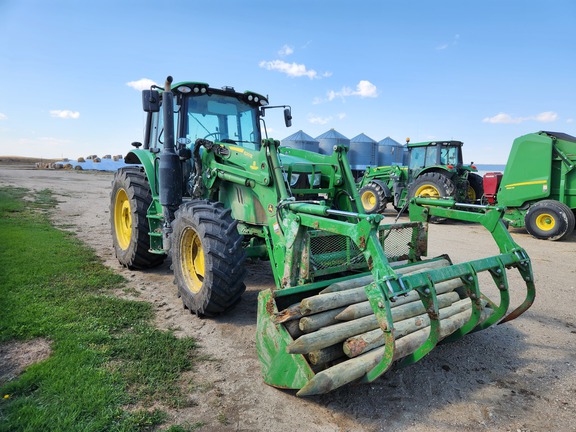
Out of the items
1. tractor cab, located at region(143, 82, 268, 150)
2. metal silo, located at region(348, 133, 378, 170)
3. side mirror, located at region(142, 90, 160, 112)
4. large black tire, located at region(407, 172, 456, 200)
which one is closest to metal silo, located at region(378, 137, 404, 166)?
metal silo, located at region(348, 133, 378, 170)


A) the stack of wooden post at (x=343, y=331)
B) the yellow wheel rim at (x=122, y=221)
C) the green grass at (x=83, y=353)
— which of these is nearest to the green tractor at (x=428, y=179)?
the yellow wheel rim at (x=122, y=221)

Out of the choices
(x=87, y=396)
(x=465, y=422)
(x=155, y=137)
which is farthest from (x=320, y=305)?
(x=155, y=137)

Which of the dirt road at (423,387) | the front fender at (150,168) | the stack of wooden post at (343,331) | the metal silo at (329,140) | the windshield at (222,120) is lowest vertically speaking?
the dirt road at (423,387)

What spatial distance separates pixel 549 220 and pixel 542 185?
0.88m

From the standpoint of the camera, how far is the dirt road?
2.65 metres

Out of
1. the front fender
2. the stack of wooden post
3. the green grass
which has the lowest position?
the green grass

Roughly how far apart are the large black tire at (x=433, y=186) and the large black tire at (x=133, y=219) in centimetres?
878

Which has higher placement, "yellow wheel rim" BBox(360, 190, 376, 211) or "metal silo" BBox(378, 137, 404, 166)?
"metal silo" BBox(378, 137, 404, 166)

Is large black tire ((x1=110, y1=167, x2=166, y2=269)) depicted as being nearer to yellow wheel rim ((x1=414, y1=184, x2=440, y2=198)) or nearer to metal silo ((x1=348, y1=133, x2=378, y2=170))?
yellow wheel rim ((x1=414, y1=184, x2=440, y2=198))

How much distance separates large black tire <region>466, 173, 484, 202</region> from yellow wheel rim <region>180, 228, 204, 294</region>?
37.7 ft

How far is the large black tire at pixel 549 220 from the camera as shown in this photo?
9.02 metres

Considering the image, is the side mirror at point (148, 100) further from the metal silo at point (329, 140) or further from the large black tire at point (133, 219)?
the metal silo at point (329, 140)

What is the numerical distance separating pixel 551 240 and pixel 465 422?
8344 millimetres

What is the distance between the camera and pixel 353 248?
4117mm
